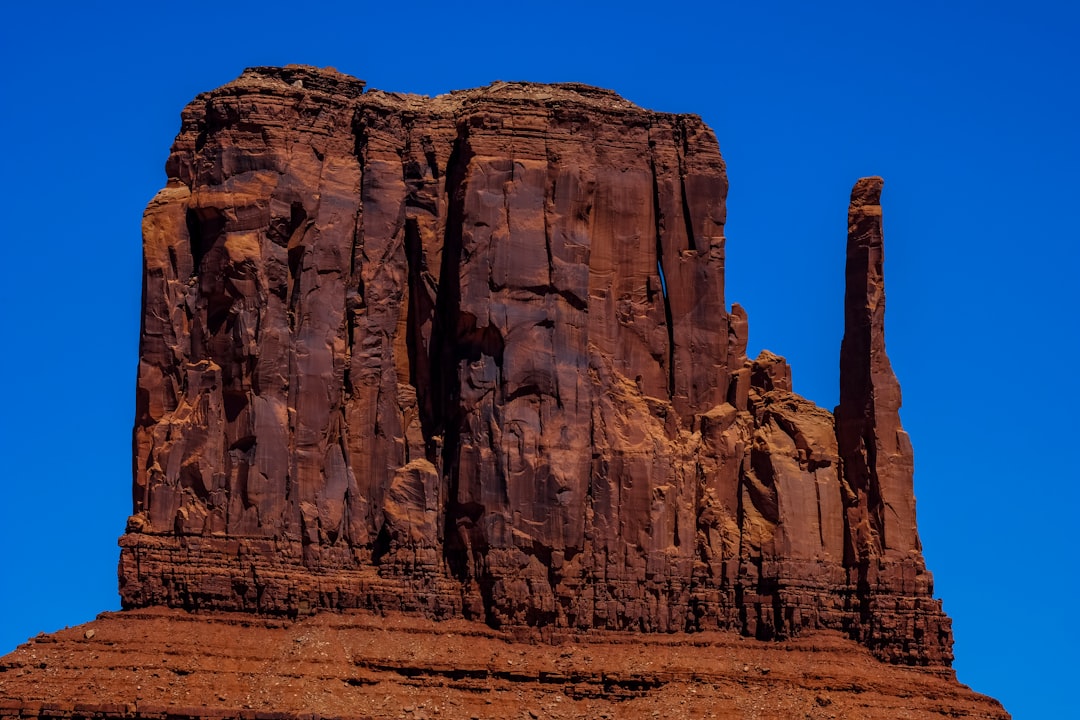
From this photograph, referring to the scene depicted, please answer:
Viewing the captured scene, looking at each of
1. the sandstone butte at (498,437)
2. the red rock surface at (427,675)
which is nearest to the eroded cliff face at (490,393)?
the sandstone butte at (498,437)

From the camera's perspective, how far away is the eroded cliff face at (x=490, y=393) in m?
101

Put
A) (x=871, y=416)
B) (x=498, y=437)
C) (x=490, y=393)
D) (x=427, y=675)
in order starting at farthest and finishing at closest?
(x=871, y=416) < (x=490, y=393) < (x=498, y=437) < (x=427, y=675)

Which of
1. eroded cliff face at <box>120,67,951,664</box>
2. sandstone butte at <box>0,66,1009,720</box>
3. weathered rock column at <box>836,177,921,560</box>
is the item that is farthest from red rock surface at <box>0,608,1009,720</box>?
weathered rock column at <box>836,177,921,560</box>

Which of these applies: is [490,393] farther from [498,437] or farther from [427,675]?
[427,675]

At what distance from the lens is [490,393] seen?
335ft

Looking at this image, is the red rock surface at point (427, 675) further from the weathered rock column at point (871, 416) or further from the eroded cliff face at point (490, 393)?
the weathered rock column at point (871, 416)

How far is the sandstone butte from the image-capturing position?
100188 millimetres

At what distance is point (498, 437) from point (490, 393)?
44.8 inches

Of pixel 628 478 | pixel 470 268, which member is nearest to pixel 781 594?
pixel 628 478

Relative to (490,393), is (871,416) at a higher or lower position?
higher

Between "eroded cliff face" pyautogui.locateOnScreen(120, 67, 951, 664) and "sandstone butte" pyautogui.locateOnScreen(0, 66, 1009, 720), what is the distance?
78 mm

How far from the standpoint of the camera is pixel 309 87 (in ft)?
343

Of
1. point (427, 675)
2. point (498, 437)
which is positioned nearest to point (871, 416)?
point (498, 437)

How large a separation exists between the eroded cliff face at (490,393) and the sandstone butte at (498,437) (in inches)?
3.1
